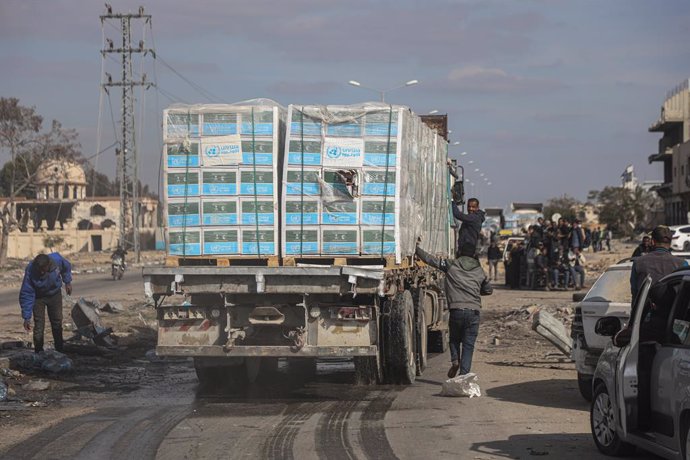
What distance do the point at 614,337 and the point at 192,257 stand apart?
5662 millimetres

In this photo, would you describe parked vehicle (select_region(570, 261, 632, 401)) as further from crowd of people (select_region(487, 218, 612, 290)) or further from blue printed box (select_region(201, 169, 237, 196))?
crowd of people (select_region(487, 218, 612, 290))

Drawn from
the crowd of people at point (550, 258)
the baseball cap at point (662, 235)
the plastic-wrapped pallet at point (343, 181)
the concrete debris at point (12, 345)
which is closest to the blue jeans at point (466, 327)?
the plastic-wrapped pallet at point (343, 181)

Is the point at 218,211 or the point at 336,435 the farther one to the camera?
the point at 218,211

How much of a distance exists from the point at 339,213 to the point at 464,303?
6.58 feet

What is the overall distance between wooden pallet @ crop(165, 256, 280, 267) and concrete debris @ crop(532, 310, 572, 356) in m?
4.27

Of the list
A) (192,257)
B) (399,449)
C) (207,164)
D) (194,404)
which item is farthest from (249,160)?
(399,449)

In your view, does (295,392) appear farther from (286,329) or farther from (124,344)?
(124,344)

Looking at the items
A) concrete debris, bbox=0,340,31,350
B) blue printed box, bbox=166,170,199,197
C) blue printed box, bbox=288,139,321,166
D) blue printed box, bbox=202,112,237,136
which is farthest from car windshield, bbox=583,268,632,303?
concrete debris, bbox=0,340,31,350

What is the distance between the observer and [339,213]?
12.0 m

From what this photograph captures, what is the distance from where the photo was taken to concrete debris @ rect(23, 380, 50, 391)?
1284cm

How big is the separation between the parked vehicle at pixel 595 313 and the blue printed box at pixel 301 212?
324cm

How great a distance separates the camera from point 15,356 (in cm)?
1464

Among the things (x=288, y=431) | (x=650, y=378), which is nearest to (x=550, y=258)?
(x=288, y=431)

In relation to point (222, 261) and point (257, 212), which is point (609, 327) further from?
point (222, 261)
